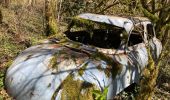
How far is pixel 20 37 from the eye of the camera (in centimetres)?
1098

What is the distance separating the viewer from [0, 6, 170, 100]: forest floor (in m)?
7.93

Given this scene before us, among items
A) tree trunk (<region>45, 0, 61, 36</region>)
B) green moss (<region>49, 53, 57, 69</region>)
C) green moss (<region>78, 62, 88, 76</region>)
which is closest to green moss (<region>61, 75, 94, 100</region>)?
green moss (<region>78, 62, 88, 76</region>)

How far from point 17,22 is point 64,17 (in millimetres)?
3558

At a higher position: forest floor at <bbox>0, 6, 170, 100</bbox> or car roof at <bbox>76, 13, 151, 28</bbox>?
car roof at <bbox>76, 13, 151, 28</bbox>

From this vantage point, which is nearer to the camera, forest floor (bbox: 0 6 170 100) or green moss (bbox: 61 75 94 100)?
green moss (bbox: 61 75 94 100)

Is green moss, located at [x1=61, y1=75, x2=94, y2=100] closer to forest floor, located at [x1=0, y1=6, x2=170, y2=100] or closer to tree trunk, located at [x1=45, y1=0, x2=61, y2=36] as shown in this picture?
forest floor, located at [x1=0, y1=6, x2=170, y2=100]

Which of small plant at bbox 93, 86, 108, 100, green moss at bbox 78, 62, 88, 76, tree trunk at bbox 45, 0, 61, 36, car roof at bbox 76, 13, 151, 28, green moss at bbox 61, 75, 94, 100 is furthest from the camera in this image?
tree trunk at bbox 45, 0, 61, 36

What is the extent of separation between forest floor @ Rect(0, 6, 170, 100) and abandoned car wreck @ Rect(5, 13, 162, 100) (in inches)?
20.8

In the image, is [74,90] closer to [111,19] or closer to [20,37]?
[111,19]

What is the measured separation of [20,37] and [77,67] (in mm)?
6090

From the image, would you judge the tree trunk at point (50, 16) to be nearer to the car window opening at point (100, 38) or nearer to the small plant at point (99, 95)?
the car window opening at point (100, 38)

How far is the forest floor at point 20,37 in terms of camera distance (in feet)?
26.0

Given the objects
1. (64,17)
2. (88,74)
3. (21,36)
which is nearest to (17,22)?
(21,36)

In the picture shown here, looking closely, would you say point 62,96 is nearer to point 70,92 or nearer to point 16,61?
point 70,92
